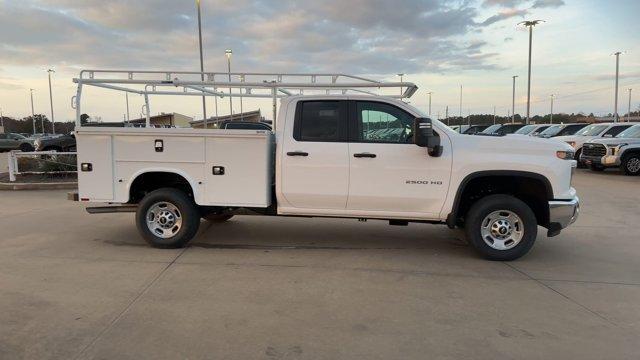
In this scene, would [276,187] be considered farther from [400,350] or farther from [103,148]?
[400,350]

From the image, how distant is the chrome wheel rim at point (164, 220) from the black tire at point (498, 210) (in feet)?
12.5

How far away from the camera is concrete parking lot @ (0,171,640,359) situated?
3.88 metres

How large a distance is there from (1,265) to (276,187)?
3373 mm

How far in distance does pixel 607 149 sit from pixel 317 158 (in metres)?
14.9

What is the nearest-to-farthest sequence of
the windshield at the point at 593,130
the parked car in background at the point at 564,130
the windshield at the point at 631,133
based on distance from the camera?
1. the windshield at the point at 631,133
2. the windshield at the point at 593,130
3. the parked car in background at the point at 564,130

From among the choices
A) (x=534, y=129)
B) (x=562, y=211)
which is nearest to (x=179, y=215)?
(x=562, y=211)

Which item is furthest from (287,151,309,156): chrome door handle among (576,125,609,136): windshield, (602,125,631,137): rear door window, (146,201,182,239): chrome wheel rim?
(576,125,609,136): windshield

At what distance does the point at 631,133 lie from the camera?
17938mm

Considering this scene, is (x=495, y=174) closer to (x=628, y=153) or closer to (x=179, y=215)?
(x=179, y=215)

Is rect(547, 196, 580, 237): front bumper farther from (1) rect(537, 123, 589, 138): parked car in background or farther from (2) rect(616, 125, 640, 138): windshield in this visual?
(1) rect(537, 123, 589, 138): parked car in background

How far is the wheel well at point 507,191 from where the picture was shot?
618 centimetres

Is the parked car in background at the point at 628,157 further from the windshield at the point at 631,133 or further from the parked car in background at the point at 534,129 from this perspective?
the parked car in background at the point at 534,129

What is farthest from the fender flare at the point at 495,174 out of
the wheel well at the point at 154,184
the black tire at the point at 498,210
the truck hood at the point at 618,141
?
the truck hood at the point at 618,141

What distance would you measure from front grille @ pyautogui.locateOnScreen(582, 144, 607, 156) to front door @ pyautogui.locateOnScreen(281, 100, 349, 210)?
14.7 m
